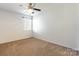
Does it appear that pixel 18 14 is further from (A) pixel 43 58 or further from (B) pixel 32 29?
(A) pixel 43 58

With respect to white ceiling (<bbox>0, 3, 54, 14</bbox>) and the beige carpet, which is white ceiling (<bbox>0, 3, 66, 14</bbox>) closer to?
white ceiling (<bbox>0, 3, 54, 14</bbox>)

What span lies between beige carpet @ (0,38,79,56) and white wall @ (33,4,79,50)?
0.07 m

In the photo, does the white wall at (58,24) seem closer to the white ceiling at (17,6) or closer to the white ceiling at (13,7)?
the white ceiling at (17,6)

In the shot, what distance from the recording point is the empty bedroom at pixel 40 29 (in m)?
1.51

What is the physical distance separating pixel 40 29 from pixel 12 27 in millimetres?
395

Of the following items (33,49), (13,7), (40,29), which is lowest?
(33,49)

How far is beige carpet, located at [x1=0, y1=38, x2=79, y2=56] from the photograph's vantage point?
1.51 m

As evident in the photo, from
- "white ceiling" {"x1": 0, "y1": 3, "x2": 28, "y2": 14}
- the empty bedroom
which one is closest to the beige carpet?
the empty bedroom

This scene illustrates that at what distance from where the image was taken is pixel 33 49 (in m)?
1.56

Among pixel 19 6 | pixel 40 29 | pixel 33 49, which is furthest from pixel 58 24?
pixel 19 6

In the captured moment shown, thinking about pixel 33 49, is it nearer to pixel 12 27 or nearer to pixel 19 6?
pixel 12 27

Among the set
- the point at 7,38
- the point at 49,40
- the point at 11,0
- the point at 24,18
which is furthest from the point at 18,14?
the point at 49,40

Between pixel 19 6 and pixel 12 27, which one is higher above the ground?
pixel 19 6

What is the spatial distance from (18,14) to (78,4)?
85cm
